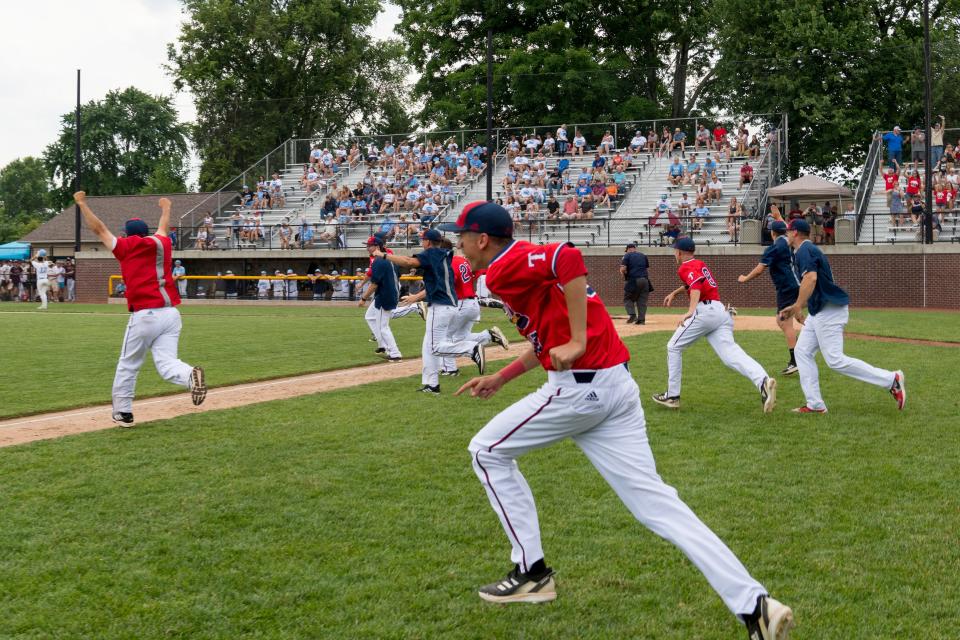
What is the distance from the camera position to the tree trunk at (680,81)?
50.5 meters

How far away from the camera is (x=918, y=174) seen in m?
32.3

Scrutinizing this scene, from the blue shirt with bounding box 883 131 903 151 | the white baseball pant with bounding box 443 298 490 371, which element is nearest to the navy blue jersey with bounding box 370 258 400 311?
the white baseball pant with bounding box 443 298 490 371

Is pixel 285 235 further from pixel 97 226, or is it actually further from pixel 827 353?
pixel 827 353

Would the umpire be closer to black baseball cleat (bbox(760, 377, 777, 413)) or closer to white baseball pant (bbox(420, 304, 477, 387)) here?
white baseball pant (bbox(420, 304, 477, 387))

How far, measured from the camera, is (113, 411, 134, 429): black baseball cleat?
943 cm

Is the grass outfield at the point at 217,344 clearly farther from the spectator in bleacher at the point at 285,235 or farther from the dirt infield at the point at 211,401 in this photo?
the spectator in bleacher at the point at 285,235

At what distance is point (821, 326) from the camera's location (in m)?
9.73

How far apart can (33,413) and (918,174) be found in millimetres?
30434

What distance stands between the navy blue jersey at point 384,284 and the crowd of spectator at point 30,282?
31736mm

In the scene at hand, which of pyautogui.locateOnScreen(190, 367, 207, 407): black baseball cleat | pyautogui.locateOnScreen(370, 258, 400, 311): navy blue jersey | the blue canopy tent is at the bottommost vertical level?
pyautogui.locateOnScreen(190, 367, 207, 407): black baseball cleat

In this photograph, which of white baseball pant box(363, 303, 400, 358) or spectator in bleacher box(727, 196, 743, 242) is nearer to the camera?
white baseball pant box(363, 303, 400, 358)

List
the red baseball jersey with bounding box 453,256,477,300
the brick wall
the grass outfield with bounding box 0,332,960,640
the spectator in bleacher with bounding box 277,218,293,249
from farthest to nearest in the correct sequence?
the spectator in bleacher with bounding box 277,218,293,249 → the brick wall → the red baseball jersey with bounding box 453,256,477,300 → the grass outfield with bounding box 0,332,960,640

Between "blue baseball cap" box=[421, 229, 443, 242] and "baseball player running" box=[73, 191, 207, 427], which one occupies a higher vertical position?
"blue baseball cap" box=[421, 229, 443, 242]

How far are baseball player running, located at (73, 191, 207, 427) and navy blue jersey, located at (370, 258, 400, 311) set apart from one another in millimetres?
5577
